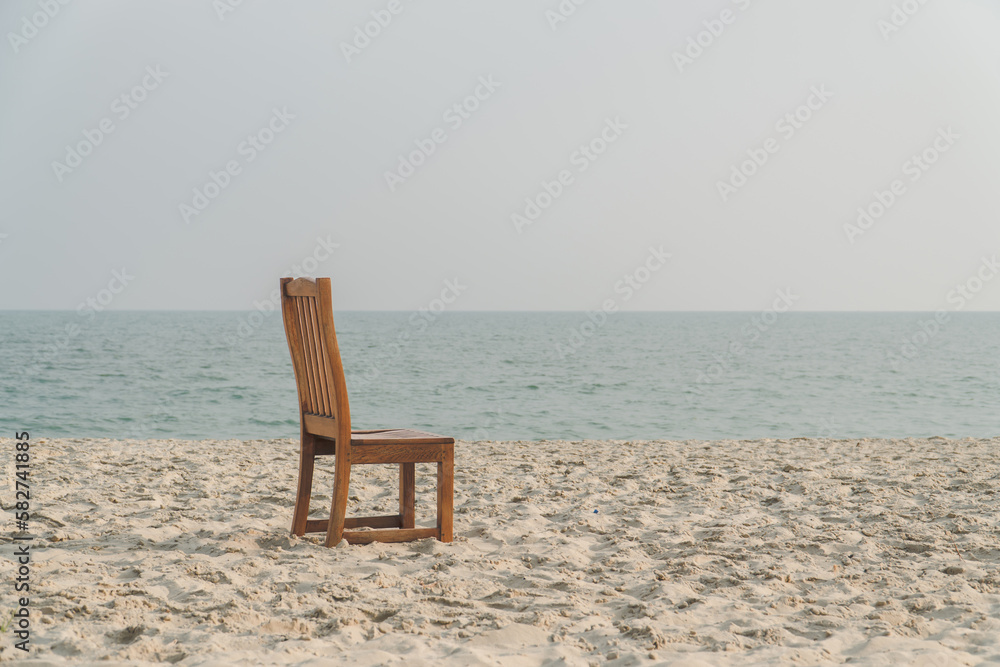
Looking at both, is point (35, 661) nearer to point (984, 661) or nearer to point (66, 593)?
point (66, 593)

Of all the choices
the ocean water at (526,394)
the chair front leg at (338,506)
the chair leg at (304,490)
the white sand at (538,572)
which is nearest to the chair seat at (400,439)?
the chair front leg at (338,506)

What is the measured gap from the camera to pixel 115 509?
14.1 feet

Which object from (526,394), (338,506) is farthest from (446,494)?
(526,394)

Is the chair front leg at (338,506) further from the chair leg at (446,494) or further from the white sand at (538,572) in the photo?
the chair leg at (446,494)

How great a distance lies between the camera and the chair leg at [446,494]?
3584mm

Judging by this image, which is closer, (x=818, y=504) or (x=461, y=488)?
(x=818, y=504)

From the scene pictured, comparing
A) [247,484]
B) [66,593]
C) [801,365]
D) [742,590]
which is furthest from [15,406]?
[801,365]

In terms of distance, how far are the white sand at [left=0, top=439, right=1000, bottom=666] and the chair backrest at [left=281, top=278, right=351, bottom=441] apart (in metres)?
0.65

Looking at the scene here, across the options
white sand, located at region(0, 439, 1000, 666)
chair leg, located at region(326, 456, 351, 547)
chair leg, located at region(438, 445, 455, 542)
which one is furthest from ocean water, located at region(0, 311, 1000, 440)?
chair leg, located at region(326, 456, 351, 547)

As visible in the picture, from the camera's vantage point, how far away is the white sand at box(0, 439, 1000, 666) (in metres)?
2.34

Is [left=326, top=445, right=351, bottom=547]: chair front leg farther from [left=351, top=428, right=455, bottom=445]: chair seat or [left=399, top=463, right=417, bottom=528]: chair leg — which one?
[left=399, top=463, right=417, bottom=528]: chair leg

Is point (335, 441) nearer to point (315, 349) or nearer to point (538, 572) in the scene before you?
point (315, 349)

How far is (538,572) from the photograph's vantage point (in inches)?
125

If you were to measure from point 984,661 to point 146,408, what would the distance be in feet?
50.4
